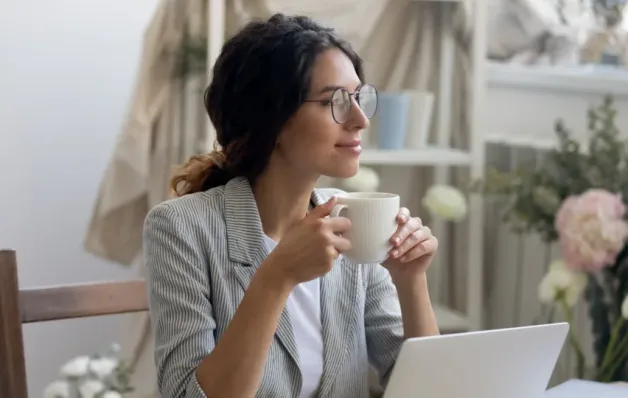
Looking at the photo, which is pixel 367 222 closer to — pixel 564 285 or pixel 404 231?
pixel 404 231

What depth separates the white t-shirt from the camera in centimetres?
114

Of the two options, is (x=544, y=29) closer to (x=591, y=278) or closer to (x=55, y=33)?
(x=591, y=278)

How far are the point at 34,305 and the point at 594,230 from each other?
969 millimetres

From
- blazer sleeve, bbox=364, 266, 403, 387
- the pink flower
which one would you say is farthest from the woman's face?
the pink flower

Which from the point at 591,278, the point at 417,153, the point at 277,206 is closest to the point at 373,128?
the point at 417,153

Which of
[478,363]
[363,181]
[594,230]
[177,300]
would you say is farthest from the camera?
[363,181]

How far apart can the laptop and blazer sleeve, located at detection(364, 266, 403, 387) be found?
0.78 feet

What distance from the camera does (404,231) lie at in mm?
1025

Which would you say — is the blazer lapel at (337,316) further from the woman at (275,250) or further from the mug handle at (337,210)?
the mug handle at (337,210)

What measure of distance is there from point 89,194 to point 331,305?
4.26ft

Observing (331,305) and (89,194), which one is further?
(89,194)

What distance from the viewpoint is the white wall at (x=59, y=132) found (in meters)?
2.22

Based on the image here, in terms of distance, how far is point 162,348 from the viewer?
3.42 ft

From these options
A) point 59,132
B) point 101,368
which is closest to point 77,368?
point 101,368
